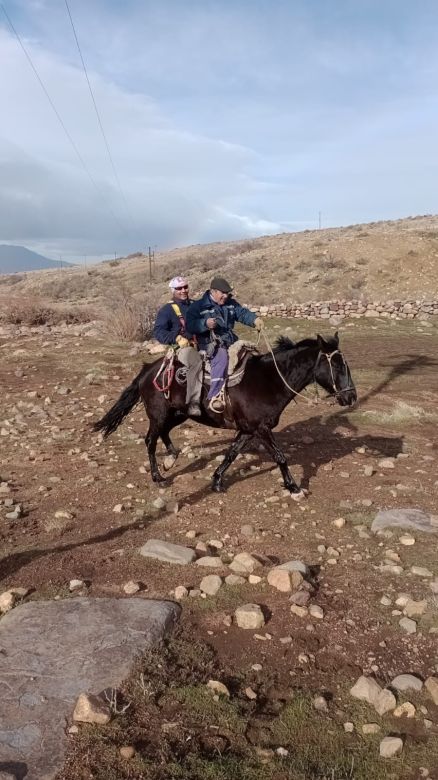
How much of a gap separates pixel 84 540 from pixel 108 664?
6.83 ft

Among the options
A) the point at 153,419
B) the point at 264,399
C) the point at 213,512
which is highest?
the point at 264,399

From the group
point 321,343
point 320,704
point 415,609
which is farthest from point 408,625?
point 321,343

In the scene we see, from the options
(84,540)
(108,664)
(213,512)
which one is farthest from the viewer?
(213,512)

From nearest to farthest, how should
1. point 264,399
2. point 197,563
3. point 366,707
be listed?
point 366,707 → point 197,563 → point 264,399

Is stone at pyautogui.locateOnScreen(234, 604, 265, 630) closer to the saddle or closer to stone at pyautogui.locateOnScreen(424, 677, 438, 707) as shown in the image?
stone at pyautogui.locateOnScreen(424, 677, 438, 707)

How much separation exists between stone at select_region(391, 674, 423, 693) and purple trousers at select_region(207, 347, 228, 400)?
12.9ft

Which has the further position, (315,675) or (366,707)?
(315,675)

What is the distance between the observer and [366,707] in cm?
336

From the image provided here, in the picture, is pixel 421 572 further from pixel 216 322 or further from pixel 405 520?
pixel 216 322

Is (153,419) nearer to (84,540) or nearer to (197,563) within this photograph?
(84,540)

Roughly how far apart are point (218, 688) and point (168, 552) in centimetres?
181

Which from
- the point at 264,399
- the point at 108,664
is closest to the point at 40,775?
the point at 108,664

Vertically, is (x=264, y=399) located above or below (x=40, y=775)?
above

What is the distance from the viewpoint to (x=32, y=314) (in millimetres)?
20406
